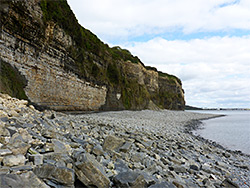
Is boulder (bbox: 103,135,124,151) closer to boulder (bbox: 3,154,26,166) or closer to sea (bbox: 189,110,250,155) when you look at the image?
boulder (bbox: 3,154,26,166)

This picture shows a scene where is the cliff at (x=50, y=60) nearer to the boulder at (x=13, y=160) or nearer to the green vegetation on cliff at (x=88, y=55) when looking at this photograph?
the green vegetation on cliff at (x=88, y=55)

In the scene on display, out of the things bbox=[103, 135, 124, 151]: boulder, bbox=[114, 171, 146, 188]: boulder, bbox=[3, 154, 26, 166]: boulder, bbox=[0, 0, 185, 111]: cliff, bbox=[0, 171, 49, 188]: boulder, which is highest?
bbox=[0, 0, 185, 111]: cliff

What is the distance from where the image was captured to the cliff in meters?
8.52

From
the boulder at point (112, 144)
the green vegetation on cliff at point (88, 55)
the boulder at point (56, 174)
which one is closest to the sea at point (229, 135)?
the boulder at point (112, 144)

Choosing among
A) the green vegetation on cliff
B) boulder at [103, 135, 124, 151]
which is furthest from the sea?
the green vegetation on cliff

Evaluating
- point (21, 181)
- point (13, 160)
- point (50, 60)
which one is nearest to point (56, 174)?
point (21, 181)

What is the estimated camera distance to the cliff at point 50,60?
8516 mm

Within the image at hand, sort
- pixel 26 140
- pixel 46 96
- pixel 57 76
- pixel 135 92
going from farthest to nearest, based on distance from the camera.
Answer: pixel 135 92 < pixel 57 76 < pixel 46 96 < pixel 26 140

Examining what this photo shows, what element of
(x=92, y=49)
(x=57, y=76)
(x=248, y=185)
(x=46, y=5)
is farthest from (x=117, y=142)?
(x=92, y=49)

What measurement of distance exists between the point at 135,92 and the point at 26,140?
29.8 metres

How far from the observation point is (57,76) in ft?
40.6

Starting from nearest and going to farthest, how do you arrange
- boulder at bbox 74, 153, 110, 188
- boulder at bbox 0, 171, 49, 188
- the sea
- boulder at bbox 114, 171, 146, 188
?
boulder at bbox 0, 171, 49, 188, boulder at bbox 74, 153, 110, 188, boulder at bbox 114, 171, 146, 188, the sea

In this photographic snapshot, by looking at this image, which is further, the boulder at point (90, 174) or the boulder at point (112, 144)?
the boulder at point (112, 144)

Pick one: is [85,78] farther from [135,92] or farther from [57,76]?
[135,92]
